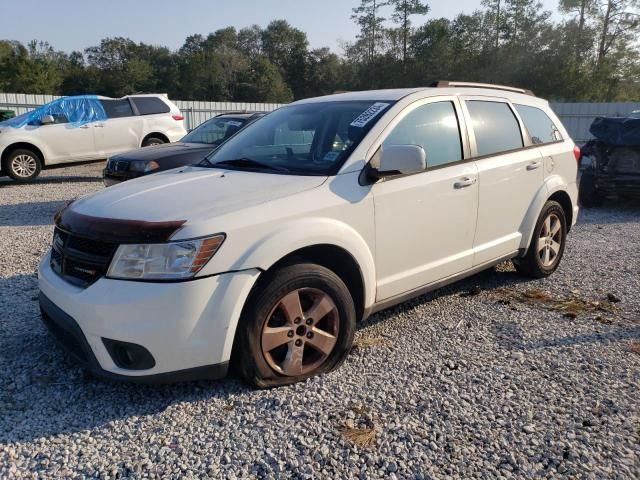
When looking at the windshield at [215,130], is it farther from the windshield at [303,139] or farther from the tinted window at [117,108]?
the windshield at [303,139]

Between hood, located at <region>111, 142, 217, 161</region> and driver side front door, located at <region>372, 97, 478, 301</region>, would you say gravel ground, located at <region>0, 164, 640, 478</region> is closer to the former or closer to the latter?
driver side front door, located at <region>372, 97, 478, 301</region>

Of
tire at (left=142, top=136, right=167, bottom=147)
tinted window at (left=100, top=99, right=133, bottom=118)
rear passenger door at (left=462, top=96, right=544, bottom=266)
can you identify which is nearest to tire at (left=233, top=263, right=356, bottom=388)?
rear passenger door at (left=462, top=96, right=544, bottom=266)

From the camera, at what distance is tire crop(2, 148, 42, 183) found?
12.2 m

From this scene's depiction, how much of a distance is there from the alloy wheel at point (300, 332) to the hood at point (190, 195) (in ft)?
2.00

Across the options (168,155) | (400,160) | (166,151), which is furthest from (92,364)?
A: (166,151)

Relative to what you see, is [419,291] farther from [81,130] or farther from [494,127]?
[81,130]

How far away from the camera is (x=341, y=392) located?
3.20 m

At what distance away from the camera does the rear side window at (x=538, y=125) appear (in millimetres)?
5125

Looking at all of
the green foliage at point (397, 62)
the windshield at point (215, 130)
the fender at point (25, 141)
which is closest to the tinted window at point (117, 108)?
the fender at point (25, 141)

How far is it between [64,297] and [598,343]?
3.50 metres

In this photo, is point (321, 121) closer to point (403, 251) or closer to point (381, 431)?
point (403, 251)

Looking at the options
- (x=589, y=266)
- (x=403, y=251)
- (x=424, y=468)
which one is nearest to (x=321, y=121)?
(x=403, y=251)

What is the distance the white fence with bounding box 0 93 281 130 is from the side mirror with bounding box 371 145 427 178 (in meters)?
14.3

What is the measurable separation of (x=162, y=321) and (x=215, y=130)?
297 inches
